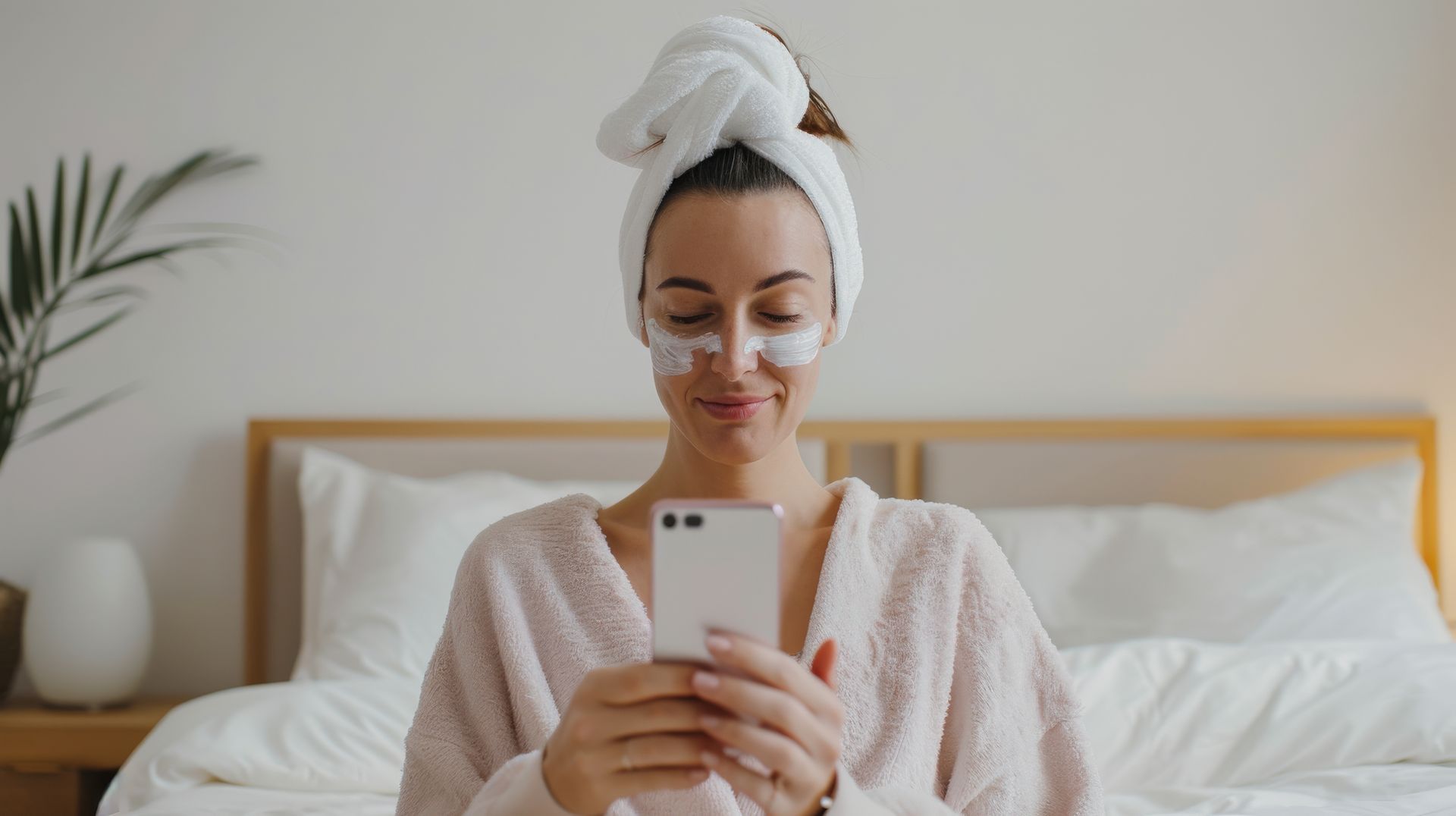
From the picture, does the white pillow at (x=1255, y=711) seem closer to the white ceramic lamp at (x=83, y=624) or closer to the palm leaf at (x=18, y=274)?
the white ceramic lamp at (x=83, y=624)

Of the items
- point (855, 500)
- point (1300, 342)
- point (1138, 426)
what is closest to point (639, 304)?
point (855, 500)

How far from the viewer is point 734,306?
107 centimetres

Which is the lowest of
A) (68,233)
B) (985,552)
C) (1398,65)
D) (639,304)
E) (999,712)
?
(999,712)

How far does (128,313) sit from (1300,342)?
281 centimetres

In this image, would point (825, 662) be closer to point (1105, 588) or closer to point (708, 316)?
point (708, 316)

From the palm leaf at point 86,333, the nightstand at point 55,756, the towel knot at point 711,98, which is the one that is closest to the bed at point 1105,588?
the nightstand at point 55,756

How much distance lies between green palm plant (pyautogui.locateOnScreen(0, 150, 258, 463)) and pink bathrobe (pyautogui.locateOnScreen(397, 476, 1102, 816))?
2.03 m

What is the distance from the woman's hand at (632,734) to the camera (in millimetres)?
786

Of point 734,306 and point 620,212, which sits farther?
point 620,212

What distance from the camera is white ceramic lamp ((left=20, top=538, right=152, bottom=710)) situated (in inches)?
108

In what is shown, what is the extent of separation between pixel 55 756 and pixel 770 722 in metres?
2.42

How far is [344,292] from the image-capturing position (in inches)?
119

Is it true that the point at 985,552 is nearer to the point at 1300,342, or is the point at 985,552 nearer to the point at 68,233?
the point at 1300,342

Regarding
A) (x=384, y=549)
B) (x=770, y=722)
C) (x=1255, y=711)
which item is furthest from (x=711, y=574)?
(x=384, y=549)
